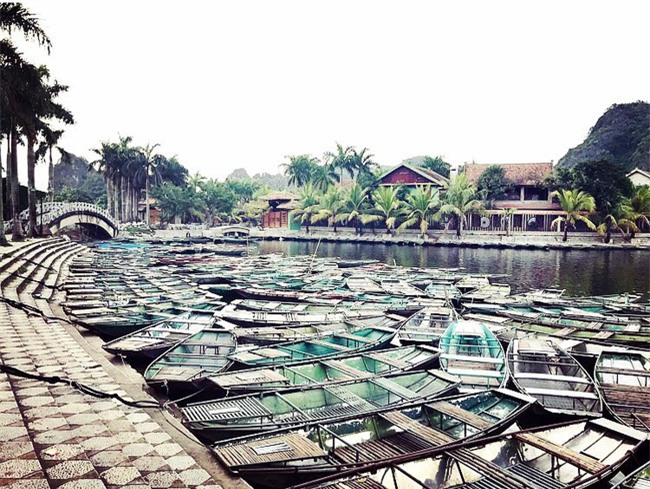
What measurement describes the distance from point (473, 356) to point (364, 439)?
15.1 feet

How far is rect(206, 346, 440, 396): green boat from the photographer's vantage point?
8.38 m

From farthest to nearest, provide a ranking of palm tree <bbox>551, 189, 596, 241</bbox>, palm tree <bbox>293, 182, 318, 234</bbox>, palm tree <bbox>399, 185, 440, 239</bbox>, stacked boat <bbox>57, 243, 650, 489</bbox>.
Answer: palm tree <bbox>293, 182, 318, 234</bbox>, palm tree <bbox>399, 185, 440, 239</bbox>, palm tree <bbox>551, 189, 596, 241</bbox>, stacked boat <bbox>57, 243, 650, 489</bbox>

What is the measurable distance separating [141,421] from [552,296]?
18.6 m

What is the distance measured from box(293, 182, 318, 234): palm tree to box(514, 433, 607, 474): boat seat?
171ft

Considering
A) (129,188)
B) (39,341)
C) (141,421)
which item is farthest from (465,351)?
(129,188)

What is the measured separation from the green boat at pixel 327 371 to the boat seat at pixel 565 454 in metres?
3.08

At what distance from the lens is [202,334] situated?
11.8 m

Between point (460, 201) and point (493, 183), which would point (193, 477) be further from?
point (493, 183)

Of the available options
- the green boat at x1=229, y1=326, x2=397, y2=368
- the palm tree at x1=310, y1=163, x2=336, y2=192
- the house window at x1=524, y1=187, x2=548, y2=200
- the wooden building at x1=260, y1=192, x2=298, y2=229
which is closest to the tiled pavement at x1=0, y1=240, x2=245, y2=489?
the green boat at x1=229, y1=326, x2=397, y2=368

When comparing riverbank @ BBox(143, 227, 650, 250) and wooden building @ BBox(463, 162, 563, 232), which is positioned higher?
wooden building @ BBox(463, 162, 563, 232)

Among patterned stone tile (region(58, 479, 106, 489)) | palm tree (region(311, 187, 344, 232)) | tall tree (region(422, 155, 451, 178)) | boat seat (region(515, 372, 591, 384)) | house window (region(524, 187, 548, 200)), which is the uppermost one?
tall tree (region(422, 155, 451, 178))

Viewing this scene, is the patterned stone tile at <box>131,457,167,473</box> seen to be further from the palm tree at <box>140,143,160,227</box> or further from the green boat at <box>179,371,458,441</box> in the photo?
the palm tree at <box>140,143,160,227</box>

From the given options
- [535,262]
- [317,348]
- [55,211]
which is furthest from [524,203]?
[317,348]

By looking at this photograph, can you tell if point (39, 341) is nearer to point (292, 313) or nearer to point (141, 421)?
point (141, 421)
